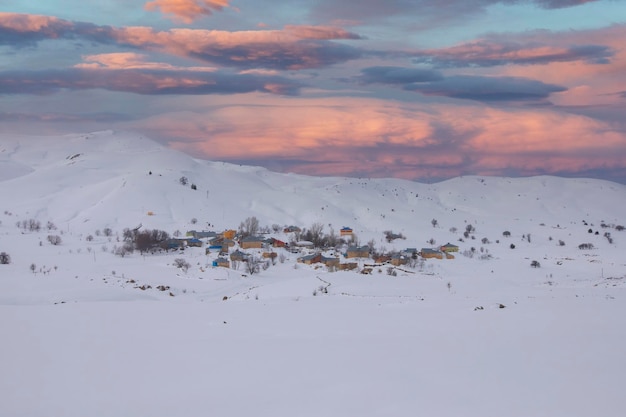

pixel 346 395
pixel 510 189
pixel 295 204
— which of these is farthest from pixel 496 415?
pixel 510 189

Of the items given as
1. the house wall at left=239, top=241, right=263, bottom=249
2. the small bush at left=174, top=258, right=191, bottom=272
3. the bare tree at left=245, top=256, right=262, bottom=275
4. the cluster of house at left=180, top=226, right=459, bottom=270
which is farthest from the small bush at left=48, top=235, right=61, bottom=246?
the bare tree at left=245, top=256, right=262, bottom=275

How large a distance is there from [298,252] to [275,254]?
5614 millimetres

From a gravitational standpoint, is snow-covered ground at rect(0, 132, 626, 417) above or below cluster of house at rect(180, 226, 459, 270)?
above

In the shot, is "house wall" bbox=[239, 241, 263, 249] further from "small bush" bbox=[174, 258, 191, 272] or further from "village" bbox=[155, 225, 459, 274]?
"small bush" bbox=[174, 258, 191, 272]

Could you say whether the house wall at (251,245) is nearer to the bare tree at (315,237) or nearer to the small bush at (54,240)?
the bare tree at (315,237)

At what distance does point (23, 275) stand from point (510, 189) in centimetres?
13153

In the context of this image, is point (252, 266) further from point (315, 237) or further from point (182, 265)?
point (315, 237)

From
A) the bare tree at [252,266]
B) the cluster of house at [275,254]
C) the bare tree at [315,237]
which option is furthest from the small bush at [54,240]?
the bare tree at [315,237]

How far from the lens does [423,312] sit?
15883 mm

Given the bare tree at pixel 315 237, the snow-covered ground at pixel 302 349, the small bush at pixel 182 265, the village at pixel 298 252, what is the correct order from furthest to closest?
the bare tree at pixel 315 237, the village at pixel 298 252, the small bush at pixel 182 265, the snow-covered ground at pixel 302 349

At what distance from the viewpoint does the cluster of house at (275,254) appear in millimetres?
49312

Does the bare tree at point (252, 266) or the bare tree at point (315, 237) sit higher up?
the bare tree at point (315, 237)

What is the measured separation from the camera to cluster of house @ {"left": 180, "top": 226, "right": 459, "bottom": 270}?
162 ft

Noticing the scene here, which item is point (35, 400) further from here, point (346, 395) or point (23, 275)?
point (23, 275)
